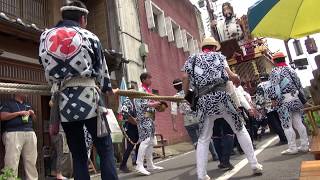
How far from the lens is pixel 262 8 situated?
513 cm

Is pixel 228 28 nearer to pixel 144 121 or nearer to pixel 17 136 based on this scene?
pixel 144 121

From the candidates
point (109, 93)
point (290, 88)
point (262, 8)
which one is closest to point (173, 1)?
point (290, 88)

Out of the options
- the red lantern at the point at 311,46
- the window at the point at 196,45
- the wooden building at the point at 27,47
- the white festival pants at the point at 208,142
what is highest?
the window at the point at 196,45

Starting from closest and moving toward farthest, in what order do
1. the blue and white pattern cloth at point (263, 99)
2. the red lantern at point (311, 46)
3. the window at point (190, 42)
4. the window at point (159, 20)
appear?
the blue and white pattern cloth at point (263, 99) < the window at point (159, 20) < the red lantern at point (311, 46) < the window at point (190, 42)

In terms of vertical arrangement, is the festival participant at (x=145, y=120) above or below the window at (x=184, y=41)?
below

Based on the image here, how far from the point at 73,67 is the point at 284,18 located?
3.17m

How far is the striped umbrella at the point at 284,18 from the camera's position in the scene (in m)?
4.95

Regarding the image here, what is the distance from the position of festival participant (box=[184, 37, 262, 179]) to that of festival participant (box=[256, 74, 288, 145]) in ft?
15.1

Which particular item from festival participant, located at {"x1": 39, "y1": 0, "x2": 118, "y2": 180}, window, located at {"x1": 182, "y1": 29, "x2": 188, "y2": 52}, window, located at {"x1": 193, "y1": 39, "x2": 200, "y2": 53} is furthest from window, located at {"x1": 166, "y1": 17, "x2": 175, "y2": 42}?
festival participant, located at {"x1": 39, "y1": 0, "x2": 118, "y2": 180}

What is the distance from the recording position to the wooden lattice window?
9523mm

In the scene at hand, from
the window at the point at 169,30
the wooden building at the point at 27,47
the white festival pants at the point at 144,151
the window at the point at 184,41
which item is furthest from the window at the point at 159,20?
the white festival pants at the point at 144,151

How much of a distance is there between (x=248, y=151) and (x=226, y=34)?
11.0m

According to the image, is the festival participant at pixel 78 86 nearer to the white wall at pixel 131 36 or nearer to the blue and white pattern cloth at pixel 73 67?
the blue and white pattern cloth at pixel 73 67

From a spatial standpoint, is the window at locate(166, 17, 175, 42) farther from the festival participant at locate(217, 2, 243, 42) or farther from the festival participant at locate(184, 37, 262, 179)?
the festival participant at locate(184, 37, 262, 179)
